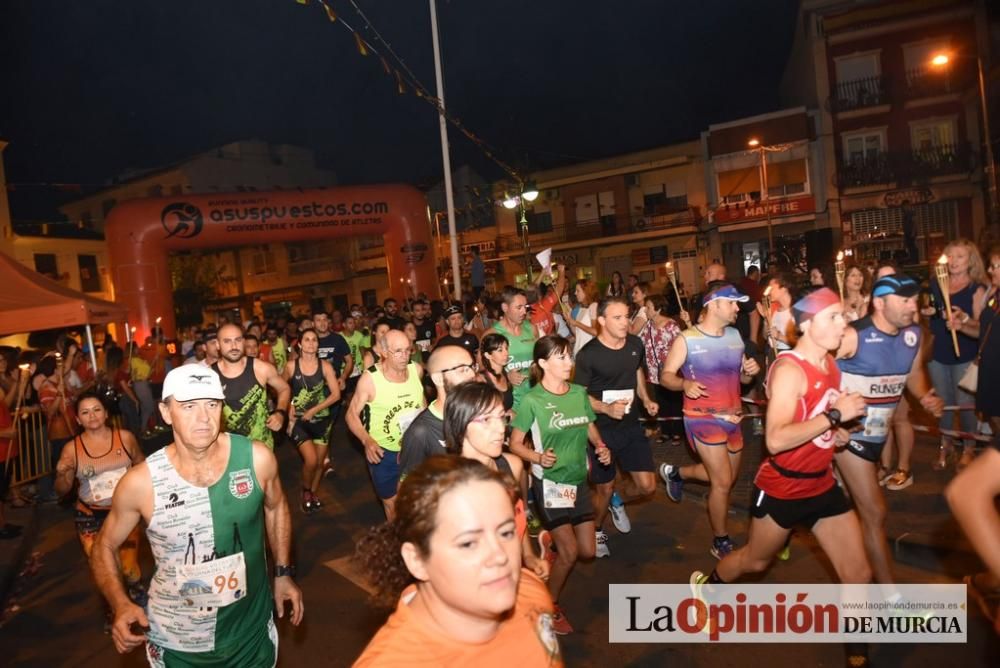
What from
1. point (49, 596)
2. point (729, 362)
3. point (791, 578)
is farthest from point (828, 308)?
point (49, 596)

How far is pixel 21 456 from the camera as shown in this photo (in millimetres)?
10273

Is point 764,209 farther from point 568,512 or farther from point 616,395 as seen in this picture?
point 568,512

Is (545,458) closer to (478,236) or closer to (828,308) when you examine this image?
(828,308)

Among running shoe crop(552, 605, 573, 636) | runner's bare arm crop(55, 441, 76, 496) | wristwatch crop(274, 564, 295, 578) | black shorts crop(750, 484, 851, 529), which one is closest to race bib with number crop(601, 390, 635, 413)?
running shoe crop(552, 605, 573, 636)

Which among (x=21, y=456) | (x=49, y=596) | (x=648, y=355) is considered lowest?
(x=49, y=596)

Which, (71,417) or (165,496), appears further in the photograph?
(71,417)

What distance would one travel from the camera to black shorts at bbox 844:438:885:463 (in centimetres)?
436

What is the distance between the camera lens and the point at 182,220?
719 inches

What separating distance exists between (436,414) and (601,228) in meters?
35.3

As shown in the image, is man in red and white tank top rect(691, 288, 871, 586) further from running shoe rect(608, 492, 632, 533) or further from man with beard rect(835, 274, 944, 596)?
running shoe rect(608, 492, 632, 533)

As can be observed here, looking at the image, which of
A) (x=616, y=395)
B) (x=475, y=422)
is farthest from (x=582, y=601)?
(x=475, y=422)

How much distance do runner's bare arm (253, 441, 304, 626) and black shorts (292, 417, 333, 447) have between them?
445 cm

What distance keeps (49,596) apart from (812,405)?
6.94 m

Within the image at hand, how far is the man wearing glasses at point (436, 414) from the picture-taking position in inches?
153
